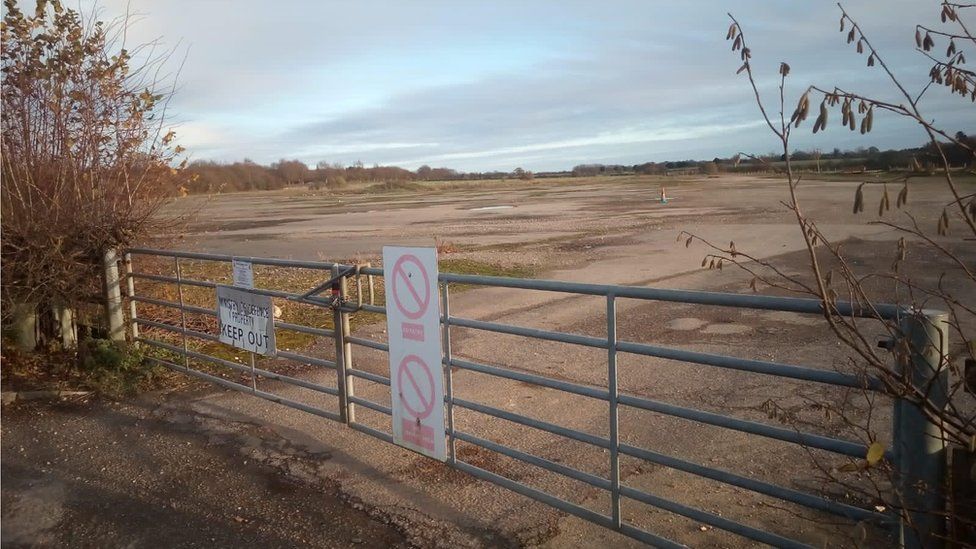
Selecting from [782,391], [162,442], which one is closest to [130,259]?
[162,442]

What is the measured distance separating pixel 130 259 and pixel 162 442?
321 cm

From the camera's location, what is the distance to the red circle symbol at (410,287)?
4859 mm

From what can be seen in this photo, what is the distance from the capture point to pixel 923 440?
2975 mm

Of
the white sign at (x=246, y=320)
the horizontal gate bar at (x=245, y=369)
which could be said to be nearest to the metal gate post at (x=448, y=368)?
the horizontal gate bar at (x=245, y=369)

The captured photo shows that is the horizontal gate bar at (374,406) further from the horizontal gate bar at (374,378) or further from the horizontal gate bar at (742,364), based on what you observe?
the horizontal gate bar at (742,364)

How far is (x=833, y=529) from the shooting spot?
431 centimetres

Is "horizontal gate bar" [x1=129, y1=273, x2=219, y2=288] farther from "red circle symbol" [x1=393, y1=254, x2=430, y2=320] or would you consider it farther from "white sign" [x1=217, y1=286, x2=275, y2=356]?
"red circle symbol" [x1=393, y1=254, x2=430, y2=320]

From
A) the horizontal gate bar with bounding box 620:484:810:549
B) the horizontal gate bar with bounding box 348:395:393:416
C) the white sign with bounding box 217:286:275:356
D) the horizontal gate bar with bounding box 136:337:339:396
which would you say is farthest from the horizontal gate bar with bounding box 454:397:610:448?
the white sign with bounding box 217:286:275:356

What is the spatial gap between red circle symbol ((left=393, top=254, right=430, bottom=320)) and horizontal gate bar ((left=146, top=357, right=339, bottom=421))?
67.8 inches

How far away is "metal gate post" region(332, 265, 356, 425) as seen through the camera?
6.11 m

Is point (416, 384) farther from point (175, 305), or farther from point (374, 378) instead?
point (175, 305)

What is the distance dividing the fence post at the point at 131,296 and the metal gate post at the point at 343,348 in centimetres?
372

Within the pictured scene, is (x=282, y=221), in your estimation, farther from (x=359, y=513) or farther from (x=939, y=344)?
(x=939, y=344)

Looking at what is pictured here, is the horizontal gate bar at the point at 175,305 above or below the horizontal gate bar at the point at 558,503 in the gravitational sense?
above
